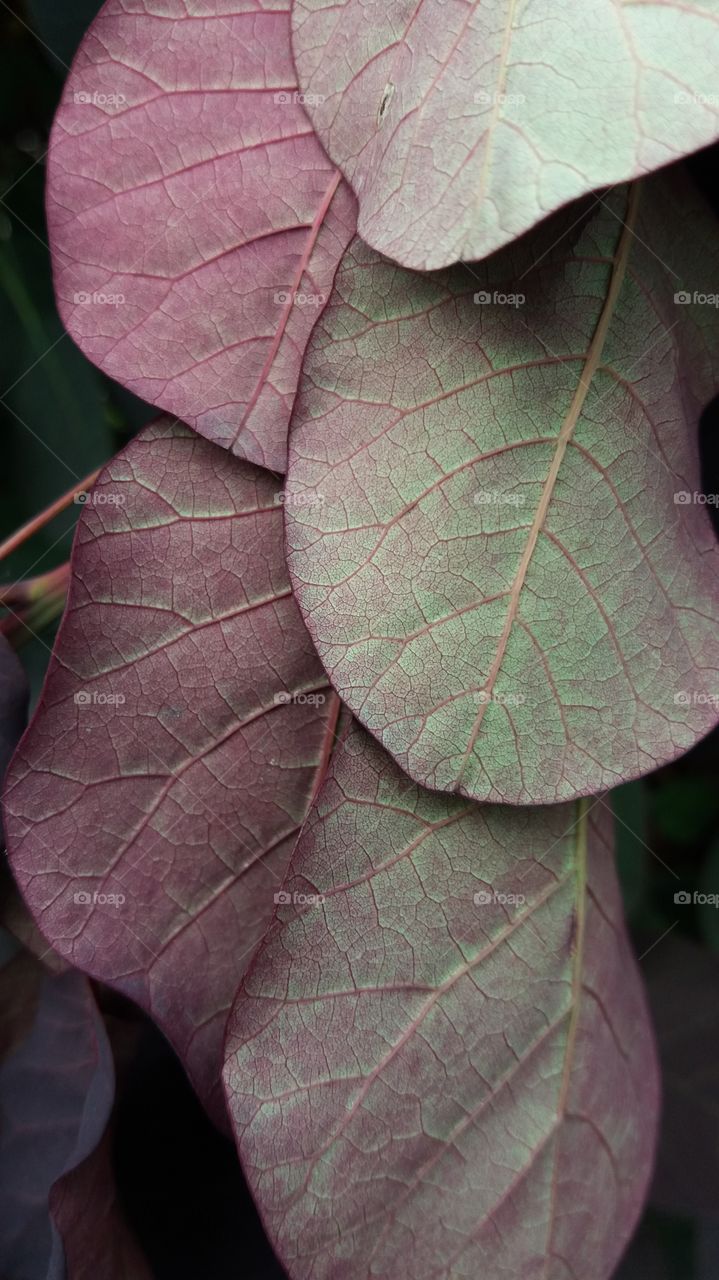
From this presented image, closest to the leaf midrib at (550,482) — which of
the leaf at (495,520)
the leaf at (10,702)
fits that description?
the leaf at (495,520)

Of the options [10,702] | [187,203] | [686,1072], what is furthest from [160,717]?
[686,1072]

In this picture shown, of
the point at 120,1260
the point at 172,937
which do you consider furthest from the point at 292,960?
the point at 120,1260

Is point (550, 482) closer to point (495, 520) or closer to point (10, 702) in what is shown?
point (495, 520)

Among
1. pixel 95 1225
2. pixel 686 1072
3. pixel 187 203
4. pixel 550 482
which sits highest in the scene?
pixel 187 203

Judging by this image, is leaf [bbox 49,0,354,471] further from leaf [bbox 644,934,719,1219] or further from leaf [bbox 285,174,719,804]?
leaf [bbox 644,934,719,1219]

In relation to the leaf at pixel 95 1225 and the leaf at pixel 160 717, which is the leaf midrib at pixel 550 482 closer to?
the leaf at pixel 160 717

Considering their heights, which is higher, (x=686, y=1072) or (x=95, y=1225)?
(x=95, y=1225)
